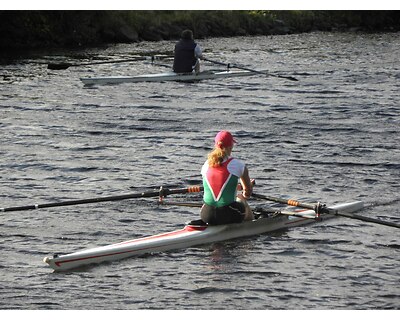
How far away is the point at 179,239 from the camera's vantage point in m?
14.0

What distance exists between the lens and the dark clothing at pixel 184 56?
2981 centimetres

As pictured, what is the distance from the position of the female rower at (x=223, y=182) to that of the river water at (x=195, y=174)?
502mm

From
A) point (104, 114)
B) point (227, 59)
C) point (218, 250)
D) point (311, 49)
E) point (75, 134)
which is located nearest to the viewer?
point (218, 250)

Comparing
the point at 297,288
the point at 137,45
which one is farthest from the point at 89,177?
the point at 137,45

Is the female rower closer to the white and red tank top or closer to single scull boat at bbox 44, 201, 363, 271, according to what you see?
the white and red tank top

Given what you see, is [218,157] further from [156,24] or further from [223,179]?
[156,24]

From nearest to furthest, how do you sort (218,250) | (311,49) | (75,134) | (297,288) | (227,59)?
1. (297,288)
2. (218,250)
3. (75,134)
4. (227,59)
5. (311,49)

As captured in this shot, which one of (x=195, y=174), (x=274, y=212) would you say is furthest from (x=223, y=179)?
(x=195, y=174)

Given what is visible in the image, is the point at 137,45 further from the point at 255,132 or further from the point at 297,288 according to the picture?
the point at 297,288

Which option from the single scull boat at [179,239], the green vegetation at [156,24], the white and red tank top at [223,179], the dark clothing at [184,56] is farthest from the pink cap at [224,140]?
the green vegetation at [156,24]

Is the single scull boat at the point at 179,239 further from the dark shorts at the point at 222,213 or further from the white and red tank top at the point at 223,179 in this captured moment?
the white and red tank top at the point at 223,179

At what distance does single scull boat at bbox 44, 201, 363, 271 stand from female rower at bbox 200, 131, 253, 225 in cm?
22

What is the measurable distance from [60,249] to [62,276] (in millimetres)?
1345

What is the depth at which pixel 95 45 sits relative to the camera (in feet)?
150
